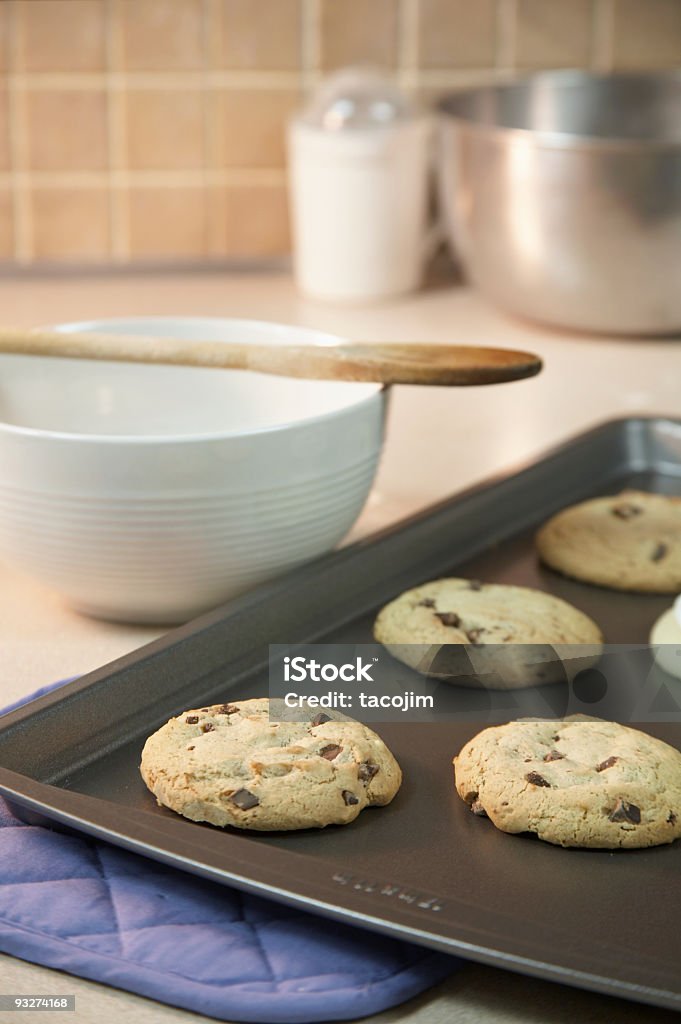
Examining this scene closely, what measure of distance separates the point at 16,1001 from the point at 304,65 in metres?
1.41

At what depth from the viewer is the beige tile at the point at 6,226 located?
168 centimetres

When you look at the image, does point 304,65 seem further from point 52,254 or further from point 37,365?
point 37,365

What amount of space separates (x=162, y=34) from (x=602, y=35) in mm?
559

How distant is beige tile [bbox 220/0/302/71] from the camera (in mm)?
1638

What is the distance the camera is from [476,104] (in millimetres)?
1617

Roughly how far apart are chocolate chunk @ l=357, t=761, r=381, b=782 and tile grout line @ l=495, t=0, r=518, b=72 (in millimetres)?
1305

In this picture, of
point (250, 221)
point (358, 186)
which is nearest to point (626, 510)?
point (358, 186)

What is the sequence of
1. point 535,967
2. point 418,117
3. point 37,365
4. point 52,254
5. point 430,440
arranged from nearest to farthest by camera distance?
point 535,967 < point 37,365 < point 430,440 < point 418,117 < point 52,254

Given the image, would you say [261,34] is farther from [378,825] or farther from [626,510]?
[378,825]

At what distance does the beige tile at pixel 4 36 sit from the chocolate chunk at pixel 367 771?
4.27 ft

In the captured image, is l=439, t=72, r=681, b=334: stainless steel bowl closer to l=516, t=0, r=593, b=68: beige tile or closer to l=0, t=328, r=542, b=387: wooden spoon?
l=516, t=0, r=593, b=68: beige tile

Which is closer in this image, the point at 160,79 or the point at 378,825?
the point at 378,825

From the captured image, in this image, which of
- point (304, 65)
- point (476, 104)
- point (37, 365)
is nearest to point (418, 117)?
point (476, 104)

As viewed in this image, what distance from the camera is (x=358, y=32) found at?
1.66 metres
